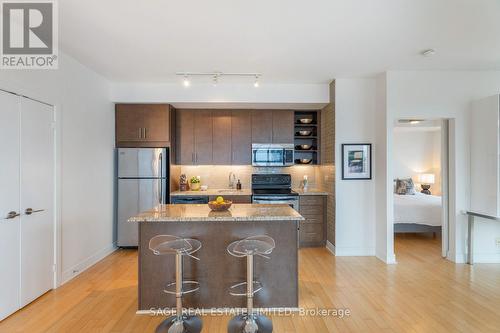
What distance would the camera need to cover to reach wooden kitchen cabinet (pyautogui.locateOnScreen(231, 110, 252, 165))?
5.31 m

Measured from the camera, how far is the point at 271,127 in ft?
17.4

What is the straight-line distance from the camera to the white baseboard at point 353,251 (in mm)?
4500

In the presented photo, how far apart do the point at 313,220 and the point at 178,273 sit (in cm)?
305

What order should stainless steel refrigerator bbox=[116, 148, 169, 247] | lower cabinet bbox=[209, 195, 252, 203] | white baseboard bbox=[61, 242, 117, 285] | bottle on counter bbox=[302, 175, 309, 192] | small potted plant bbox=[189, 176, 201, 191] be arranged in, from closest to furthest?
white baseboard bbox=[61, 242, 117, 285], stainless steel refrigerator bbox=[116, 148, 169, 247], lower cabinet bbox=[209, 195, 252, 203], small potted plant bbox=[189, 176, 201, 191], bottle on counter bbox=[302, 175, 309, 192]

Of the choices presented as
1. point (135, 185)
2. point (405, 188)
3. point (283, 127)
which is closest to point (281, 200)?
point (283, 127)

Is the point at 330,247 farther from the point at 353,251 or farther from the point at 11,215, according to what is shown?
the point at 11,215

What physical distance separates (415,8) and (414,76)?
1965 mm

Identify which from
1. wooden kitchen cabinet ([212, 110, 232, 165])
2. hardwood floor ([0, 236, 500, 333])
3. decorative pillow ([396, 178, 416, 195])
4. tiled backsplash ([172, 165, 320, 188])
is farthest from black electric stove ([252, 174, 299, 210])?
decorative pillow ([396, 178, 416, 195])

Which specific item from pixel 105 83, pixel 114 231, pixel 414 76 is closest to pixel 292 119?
pixel 414 76

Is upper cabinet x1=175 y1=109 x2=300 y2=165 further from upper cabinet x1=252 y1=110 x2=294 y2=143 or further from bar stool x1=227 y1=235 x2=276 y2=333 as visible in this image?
bar stool x1=227 y1=235 x2=276 y2=333

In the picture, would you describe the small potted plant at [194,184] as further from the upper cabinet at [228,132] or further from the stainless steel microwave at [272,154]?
the stainless steel microwave at [272,154]

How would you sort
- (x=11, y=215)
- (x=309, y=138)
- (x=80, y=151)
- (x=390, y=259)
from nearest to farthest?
(x=11, y=215) < (x=80, y=151) < (x=390, y=259) < (x=309, y=138)

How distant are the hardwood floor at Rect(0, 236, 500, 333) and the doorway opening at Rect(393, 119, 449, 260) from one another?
2.42ft

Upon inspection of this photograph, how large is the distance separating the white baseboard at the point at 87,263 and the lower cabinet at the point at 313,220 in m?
3.27
